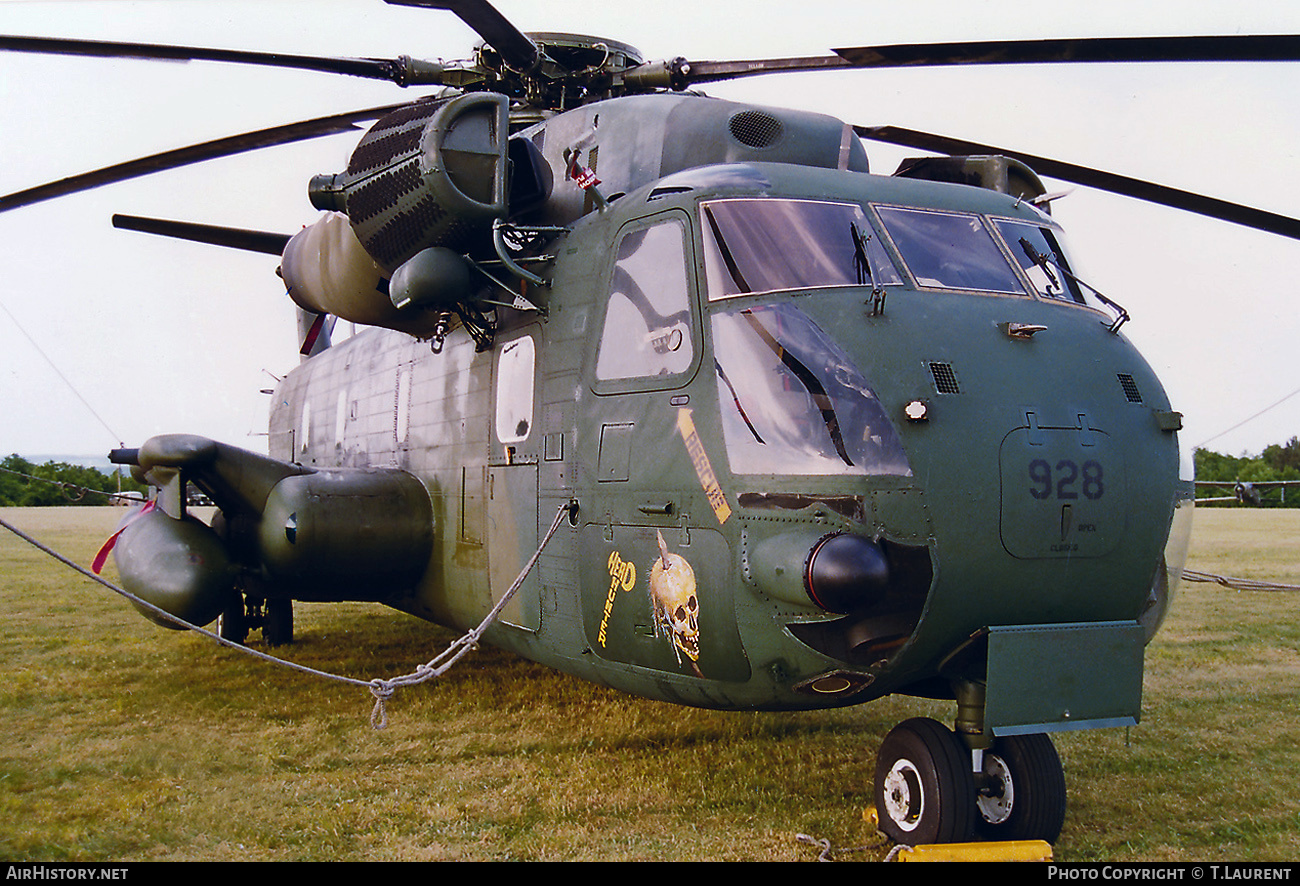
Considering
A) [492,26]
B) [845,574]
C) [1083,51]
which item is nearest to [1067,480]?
[845,574]

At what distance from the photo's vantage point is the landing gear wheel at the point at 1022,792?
4.28m

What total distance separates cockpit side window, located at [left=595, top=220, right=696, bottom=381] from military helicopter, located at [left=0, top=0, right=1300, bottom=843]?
0.02m

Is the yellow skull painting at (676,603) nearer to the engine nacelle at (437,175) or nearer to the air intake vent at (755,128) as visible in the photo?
the engine nacelle at (437,175)

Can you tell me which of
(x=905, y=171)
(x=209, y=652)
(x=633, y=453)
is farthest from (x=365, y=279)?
(x=209, y=652)

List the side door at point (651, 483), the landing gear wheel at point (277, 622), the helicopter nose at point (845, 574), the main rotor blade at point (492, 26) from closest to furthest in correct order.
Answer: the helicopter nose at point (845, 574) → the side door at point (651, 483) → the main rotor blade at point (492, 26) → the landing gear wheel at point (277, 622)

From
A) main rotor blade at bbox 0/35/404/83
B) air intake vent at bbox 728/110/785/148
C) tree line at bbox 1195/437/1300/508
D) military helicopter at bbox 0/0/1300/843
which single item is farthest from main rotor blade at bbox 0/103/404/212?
tree line at bbox 1195/437/1300/508

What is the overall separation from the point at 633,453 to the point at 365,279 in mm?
3015

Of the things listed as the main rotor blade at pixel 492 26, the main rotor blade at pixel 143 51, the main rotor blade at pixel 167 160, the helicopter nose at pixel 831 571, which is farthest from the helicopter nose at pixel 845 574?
the main rotor blade at pixel 167 160

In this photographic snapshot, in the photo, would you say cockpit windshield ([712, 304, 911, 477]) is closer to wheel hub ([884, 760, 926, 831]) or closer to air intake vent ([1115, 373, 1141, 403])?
air intake vent ([1115, 373, 1141, 403])

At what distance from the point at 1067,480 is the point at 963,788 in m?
1.34

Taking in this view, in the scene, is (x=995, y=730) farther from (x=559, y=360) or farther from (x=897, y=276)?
(x=559, y=360)

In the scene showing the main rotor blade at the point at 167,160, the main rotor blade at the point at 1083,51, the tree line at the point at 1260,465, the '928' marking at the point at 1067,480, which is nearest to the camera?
the main rotor blade at the point at 1083,51

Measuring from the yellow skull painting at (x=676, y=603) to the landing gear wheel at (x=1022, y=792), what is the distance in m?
1.39

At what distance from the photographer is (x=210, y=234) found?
29.4ft
